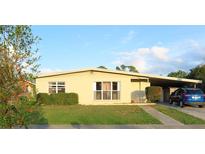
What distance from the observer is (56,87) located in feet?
94.8

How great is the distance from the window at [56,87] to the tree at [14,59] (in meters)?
23.6

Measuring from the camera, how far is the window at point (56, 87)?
28859mm

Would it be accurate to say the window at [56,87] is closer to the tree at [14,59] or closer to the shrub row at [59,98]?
the shrub row at [59,98]

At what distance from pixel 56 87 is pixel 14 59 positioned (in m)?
24.0

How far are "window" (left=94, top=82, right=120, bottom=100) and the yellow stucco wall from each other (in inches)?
12.0

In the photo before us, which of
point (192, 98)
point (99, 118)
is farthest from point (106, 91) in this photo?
point (99, 118)

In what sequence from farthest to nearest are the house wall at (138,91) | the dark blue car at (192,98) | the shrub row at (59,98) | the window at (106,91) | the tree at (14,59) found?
the house wall at (138,91), the window at (106,91), the shrub row at (59,98), the dark blue car at (192,98), the tree at (14,59)

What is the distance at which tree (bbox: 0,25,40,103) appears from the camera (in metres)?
4.97

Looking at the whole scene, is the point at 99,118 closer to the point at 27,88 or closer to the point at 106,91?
the point at 27,88

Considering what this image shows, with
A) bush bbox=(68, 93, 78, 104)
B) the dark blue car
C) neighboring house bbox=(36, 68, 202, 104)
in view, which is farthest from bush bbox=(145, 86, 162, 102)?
Result: bush bbox=(68, 93, 78, 104)

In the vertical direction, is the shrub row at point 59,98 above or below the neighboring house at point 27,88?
below

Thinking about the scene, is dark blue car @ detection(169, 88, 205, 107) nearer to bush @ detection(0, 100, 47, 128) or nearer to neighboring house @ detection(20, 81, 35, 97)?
neighboring house @ detection(20, 81, 35, 97)

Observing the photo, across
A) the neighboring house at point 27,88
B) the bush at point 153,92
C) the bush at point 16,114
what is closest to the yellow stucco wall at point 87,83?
the bush at point 153,92
